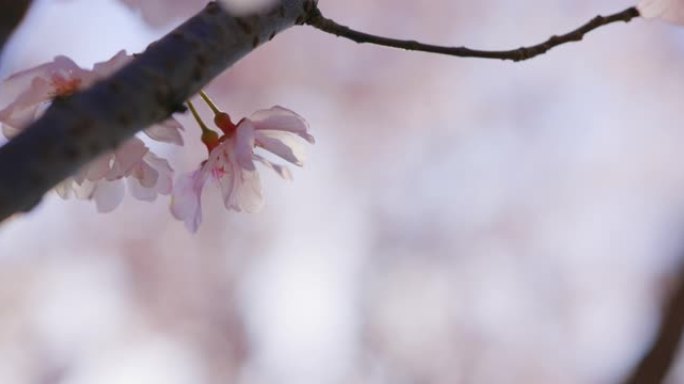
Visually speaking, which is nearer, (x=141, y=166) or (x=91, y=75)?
(x=91, y=75)

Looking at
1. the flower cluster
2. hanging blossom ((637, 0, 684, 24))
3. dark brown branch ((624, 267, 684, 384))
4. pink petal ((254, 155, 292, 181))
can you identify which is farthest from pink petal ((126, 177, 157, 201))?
dark brown branch ((624, 267, 684, 384))

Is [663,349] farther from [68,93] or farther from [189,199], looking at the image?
[68,93]

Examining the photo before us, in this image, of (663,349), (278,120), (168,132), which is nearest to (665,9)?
(278,120)

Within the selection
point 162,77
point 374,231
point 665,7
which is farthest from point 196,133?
point 162,77

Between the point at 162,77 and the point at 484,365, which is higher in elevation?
the point at 162,77

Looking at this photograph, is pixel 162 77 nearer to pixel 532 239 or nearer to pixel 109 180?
pixel 109 180

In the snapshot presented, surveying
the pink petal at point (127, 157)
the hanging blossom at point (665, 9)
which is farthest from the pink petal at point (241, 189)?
the hanging blossom at point (665, 9)

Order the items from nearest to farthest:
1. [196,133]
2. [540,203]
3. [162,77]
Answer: [162,77] < [196,133] < [540,203]

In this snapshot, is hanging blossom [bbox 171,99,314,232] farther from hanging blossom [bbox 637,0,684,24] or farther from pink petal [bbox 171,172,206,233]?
hanging blossom [bbox 637,0,684,24]
